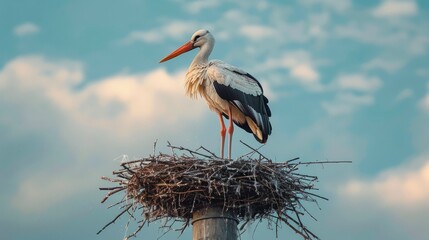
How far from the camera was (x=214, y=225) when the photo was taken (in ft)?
19.7

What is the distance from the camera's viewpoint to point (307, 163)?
26.0 ft

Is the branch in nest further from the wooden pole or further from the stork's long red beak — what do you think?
the stork's long red beak

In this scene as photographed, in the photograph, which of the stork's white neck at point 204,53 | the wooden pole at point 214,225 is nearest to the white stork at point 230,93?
the stork's white neck at point 204,53

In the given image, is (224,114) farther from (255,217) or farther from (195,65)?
(255,217)

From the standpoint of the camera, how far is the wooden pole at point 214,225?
19.4 feet

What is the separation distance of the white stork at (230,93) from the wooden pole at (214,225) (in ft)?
11.0

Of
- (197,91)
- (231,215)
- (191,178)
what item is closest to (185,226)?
(191,178)

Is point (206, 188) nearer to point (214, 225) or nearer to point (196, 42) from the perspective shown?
point (214, 225)

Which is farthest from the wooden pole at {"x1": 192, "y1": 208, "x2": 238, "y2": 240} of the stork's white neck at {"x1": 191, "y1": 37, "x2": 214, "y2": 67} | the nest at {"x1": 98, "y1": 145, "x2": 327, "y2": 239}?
the stork's white neck at {"x1": 191, "y1": 37, "x2": 214, "y2": 67}

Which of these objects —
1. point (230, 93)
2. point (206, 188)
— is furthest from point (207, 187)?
point (230, 93)

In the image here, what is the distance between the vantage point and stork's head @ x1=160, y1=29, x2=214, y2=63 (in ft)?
35.1

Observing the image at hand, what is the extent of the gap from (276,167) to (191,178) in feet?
3.44

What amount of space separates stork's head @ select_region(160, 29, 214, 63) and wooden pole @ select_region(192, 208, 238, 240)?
474cm

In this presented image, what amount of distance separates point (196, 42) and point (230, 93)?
1.34 metres
